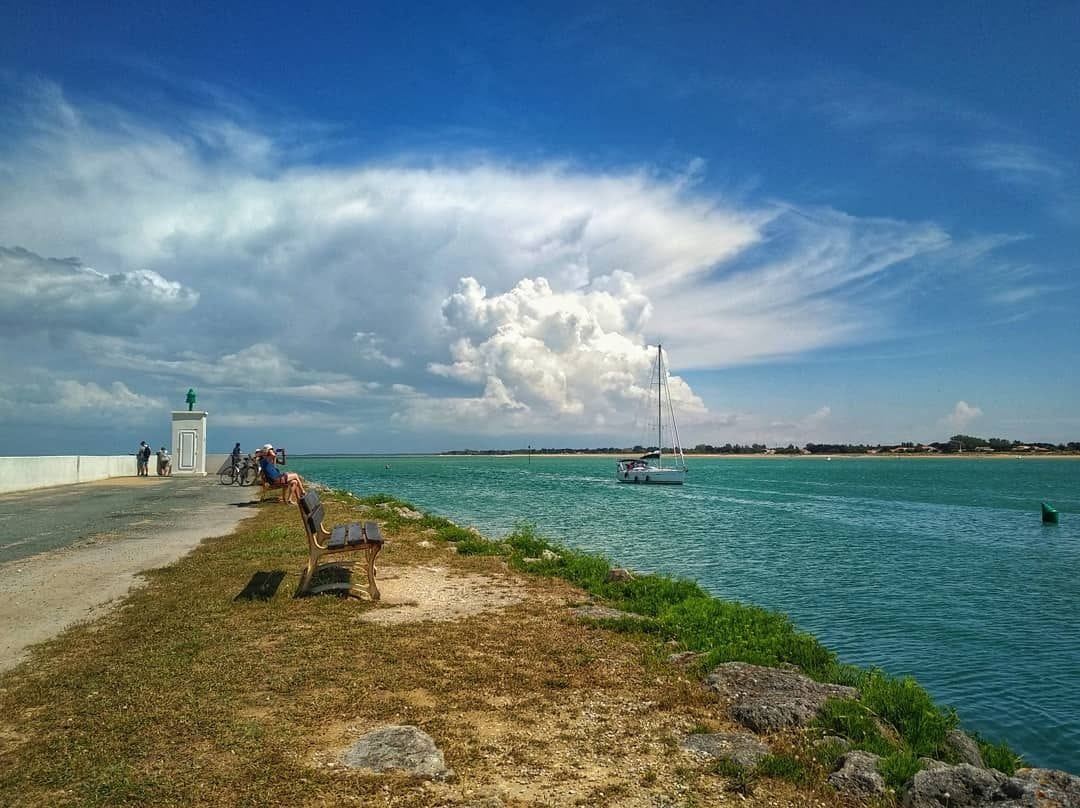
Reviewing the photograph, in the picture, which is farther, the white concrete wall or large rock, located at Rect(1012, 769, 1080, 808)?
the white concrete wall

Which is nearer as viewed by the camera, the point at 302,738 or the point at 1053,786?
the point at 1053,786

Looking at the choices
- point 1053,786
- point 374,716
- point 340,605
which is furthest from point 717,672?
point 340,605

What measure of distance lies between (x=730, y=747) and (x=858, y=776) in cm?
84

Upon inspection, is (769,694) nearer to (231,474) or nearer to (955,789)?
(955,789)

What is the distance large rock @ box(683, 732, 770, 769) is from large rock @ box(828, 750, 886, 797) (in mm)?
493

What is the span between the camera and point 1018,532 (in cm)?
→ 3472

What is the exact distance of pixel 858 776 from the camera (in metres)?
4.71

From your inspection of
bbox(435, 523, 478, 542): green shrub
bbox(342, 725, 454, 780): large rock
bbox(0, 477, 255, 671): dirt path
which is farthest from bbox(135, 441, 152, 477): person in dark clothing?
bbox(342, 725, 454, 780): large rock

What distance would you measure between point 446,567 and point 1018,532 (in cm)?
3350

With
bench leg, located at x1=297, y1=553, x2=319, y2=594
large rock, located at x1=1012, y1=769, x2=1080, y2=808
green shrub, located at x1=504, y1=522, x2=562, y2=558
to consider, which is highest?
bench leg, located at x1=297, y1=553, x2=319, y2=594

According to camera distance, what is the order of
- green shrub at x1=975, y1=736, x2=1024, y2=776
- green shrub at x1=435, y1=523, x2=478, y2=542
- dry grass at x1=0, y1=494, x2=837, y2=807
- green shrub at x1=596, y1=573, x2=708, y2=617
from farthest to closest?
green shrub at x1=435, y1=523, x2=478, y2=542, green shrub at x1=596, y1=573, x2=708, y2=617, green shrub at x1=975, y1=736, x2=1024, y2=776, dry grass at x1=0, y1=494, x2=837, y2=807

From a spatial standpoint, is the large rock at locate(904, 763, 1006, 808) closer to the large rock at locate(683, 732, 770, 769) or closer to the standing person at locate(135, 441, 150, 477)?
the large rock at locate(683, 732, 770, 769)

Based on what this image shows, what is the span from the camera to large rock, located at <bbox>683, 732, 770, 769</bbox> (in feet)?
16.2

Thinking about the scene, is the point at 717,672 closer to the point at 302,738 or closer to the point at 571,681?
the point at 571,681
